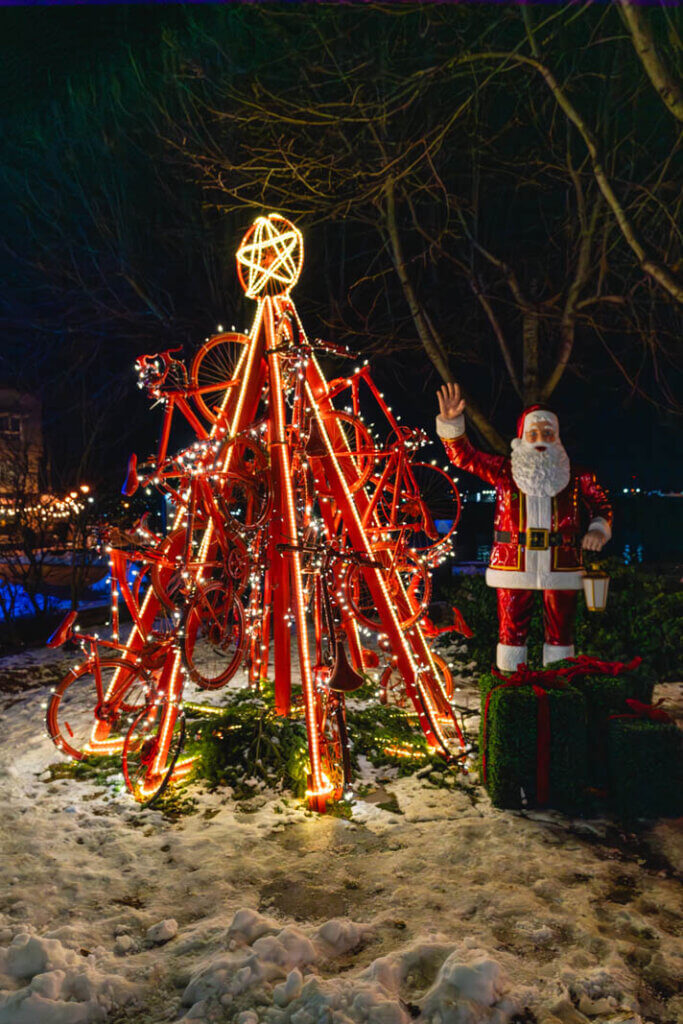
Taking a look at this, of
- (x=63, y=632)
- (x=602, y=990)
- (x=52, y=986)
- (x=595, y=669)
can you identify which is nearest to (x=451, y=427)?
(x=595, y=669)

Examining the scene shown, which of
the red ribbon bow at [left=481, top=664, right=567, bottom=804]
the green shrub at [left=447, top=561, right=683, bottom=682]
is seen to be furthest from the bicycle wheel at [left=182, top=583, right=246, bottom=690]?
the green shrub at [left=447, top=561, right=683, bottom=682]

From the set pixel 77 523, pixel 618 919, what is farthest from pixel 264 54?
pixel 618 919

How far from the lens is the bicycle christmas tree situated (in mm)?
4598

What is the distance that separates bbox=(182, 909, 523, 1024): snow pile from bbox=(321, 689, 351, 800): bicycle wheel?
4.92ft

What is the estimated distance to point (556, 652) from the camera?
5555 mm

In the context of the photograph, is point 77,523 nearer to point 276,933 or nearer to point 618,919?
point 276,933

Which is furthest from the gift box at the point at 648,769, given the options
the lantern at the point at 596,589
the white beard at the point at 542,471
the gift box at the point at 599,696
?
the white beard at the point at 542,471

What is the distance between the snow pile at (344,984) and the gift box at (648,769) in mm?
1824

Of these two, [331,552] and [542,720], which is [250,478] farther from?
[542,720]

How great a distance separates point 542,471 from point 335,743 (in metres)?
2.63

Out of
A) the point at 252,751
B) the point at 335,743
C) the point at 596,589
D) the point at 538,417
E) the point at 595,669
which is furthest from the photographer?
the point at 538,417

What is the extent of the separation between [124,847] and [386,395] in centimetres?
1177

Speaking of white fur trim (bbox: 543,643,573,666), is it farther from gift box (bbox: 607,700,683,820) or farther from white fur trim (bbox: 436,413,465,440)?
white fur trim (bbox: 436,413,465,440)

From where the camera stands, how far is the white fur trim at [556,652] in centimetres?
554
